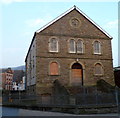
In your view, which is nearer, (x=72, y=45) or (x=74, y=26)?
(x=72, y=45)

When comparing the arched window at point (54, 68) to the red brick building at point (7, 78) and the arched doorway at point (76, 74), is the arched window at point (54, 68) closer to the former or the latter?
the arched doorway at point (76, 74)

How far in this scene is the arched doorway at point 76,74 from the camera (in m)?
30.4

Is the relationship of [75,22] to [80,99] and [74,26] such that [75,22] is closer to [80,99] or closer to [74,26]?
[74,26]

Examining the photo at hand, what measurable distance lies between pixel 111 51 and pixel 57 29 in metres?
9.21

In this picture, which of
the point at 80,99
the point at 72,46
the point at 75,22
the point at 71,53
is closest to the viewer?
the point at 80,99

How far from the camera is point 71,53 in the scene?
99.7 ft

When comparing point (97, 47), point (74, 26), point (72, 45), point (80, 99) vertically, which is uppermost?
point (74, 26)

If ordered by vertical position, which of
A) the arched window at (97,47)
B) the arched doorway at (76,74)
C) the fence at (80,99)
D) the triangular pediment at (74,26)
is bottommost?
the fence at (80,99)

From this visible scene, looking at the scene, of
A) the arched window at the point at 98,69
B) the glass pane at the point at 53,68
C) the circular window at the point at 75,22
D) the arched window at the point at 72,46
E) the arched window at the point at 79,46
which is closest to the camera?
the glass pane at the point at 53,68

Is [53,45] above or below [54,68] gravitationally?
above

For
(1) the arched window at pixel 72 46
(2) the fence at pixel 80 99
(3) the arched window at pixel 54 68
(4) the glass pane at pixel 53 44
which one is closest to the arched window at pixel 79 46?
(1) the arched window at pixel 72 46

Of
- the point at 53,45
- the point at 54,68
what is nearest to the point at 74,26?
the point at 53,45

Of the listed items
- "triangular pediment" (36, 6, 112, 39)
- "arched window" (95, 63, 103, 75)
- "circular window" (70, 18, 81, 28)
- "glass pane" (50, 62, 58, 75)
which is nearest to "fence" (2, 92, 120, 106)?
"glass pane" (50, 62, 58, 75)

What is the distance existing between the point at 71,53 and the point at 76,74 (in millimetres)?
3169
